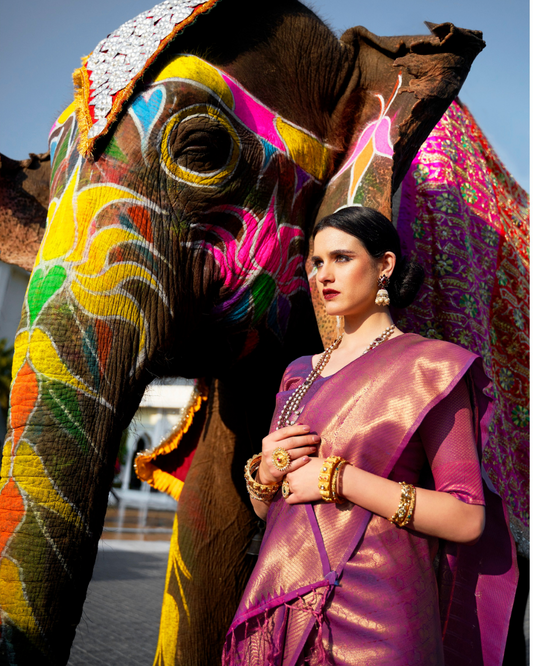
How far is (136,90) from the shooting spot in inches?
58.2

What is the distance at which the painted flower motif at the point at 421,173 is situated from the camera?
203 centimetres

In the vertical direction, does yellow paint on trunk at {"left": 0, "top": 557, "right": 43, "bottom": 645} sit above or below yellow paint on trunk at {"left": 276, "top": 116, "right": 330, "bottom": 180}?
below

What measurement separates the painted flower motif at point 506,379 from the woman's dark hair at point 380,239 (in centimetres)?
109

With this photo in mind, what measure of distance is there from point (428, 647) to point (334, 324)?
27.6 inches

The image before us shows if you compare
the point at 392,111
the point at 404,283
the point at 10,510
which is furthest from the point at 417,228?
the point at 10,510

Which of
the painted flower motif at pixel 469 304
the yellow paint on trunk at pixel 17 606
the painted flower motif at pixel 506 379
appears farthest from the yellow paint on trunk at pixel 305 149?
the yellow paint on trunk at pixel 17 606

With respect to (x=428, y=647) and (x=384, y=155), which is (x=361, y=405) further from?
(x=384, y=155)

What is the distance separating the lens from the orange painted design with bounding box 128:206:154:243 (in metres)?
1.41

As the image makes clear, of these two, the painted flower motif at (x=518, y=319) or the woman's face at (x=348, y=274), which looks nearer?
the woman's face at (x=348, y=274)

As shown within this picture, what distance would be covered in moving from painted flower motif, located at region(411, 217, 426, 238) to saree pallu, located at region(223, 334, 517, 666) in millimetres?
781

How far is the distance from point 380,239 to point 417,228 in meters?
0.72

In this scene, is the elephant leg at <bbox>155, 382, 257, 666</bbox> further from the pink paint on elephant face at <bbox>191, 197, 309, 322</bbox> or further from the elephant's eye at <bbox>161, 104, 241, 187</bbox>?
the elephant's eye at <bbox>161, 104, 241, 187</bbox>

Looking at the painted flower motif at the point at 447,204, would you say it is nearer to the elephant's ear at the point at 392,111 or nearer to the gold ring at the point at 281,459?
the elephant's ear at the point at 392,111

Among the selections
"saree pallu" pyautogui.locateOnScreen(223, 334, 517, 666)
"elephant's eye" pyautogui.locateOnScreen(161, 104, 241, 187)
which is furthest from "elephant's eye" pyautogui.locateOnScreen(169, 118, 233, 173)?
"saree pallu" pyautogui.locateOnScreen(223, 334, 517, 666)
